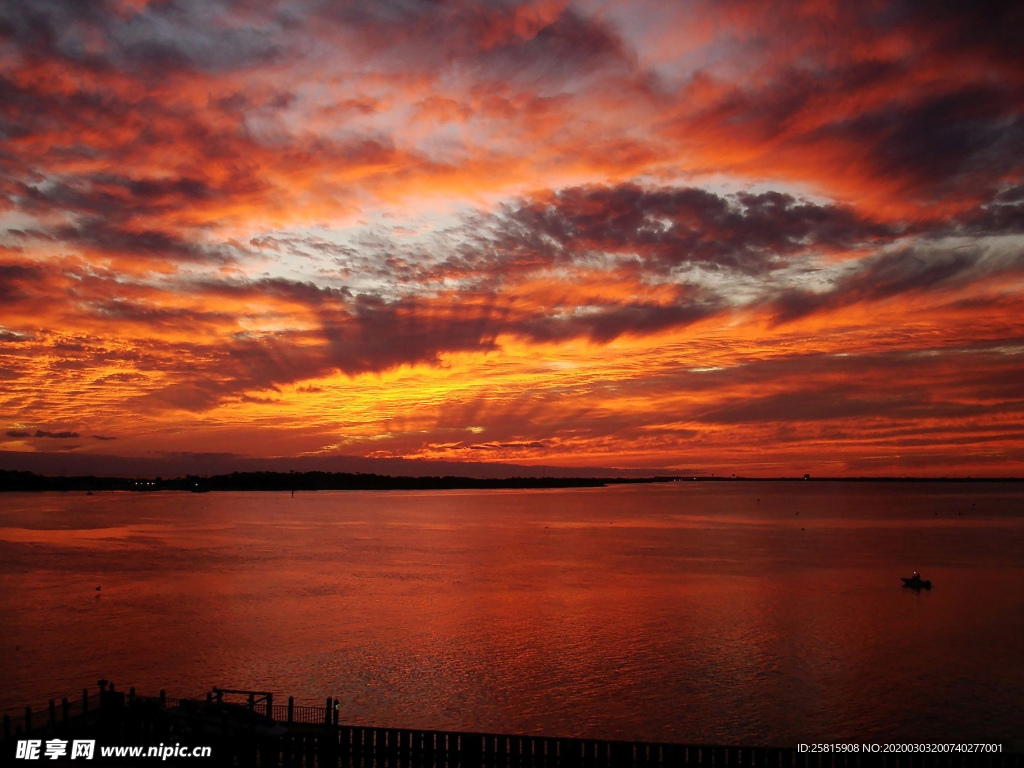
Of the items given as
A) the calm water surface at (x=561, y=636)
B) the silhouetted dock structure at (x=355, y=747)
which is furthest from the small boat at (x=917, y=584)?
the silhouetted dock structure at (x=355, y=747)

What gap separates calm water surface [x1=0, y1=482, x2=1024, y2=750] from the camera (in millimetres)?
30938

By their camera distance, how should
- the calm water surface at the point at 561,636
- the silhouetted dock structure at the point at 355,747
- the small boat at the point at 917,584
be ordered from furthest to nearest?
the small boat at the point at 917,584, the calm water surface at the point at 561,636, the silhouetted dock structure at the point at 355,747

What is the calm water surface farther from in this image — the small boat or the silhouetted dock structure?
the silhouetted dock structure

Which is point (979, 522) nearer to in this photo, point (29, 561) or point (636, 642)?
point (636, 642)

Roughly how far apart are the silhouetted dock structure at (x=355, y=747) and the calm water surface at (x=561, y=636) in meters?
9.36

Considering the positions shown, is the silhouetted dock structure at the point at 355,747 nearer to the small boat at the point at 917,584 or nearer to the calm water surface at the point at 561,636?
the calm water surface at the point at 561,636

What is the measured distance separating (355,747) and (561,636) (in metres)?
25.9

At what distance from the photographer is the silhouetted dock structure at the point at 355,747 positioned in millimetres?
18516

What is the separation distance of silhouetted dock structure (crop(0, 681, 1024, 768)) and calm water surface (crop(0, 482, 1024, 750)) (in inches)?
368

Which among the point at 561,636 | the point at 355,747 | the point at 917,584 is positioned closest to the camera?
the point at 355,747

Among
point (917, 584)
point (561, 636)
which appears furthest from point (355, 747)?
point (917, 584)

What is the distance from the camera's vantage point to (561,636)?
145 feet

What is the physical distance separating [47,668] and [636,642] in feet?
96.3

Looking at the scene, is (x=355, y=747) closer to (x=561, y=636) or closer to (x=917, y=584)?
(x=561, y=636)
